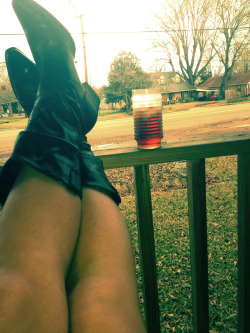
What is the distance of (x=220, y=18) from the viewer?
14852 mm

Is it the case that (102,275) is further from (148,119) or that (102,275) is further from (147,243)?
(148,119)

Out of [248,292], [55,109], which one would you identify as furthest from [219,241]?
[55,109]

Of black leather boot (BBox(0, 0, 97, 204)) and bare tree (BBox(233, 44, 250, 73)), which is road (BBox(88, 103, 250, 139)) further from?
black leather boot (BBox(0, 0, 97, 204))

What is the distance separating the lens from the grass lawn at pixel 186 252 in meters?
1.60

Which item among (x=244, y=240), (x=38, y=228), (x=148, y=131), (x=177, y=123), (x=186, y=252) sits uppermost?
(x=148, y=131)

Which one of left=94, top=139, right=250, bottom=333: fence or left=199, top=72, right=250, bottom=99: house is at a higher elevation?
left=199, top=72, right=250, bottom=99: house

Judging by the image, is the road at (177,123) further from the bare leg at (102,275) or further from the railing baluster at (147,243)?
the bare leg at (102,275)

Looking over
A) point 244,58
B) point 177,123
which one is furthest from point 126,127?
point 244,58

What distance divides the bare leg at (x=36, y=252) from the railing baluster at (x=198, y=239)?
364 mm

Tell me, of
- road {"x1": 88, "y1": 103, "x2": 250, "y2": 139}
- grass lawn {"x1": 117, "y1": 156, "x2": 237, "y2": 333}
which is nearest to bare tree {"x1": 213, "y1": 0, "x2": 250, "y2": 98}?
road {"x1": 88, "y1": 103, "x2": 250, "y2": 139}

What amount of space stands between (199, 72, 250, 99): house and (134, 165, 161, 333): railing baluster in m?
23.4

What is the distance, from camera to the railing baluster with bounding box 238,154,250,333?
0.81 m

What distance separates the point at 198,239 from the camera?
2.67 ft

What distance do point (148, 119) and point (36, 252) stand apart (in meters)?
0.49
